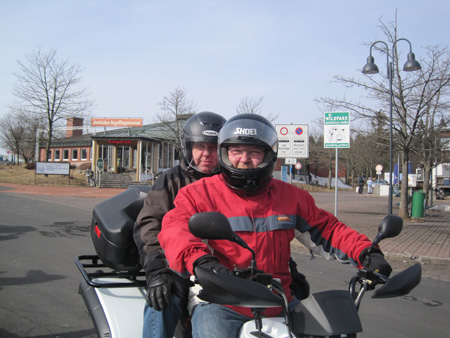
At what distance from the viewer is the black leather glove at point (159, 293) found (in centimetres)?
204

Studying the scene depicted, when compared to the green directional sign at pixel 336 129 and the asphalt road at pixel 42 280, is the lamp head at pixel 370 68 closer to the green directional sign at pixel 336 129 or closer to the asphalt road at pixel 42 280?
the green directional sign at pixel 336 129

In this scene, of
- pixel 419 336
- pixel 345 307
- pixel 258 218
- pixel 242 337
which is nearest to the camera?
pixel 345 307

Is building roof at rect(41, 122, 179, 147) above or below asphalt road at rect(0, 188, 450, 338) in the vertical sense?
above

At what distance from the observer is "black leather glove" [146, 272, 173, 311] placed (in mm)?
2045

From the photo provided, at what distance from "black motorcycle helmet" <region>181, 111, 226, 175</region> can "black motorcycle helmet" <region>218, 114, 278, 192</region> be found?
34.2 inches

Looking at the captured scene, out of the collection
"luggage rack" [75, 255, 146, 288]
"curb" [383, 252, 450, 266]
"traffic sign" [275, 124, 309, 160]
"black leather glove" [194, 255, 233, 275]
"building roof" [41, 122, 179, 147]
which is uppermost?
"building roof" [41, 122, 179, 147]

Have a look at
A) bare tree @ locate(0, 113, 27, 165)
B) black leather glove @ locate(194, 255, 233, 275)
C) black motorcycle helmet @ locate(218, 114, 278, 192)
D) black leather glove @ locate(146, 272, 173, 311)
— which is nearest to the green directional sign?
black motorcycle helmet @ locate(218, 114, 278, 192)

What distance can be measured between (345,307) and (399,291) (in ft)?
0.82

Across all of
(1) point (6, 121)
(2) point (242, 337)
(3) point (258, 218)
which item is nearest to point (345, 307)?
(2) point (242, 337)

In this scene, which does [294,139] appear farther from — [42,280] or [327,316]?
[327,316]

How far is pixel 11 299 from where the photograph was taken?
4.84 m

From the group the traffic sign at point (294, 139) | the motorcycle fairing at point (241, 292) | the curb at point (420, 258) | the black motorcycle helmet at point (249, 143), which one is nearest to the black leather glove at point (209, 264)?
the motorcycle fairing at point (241, 292)

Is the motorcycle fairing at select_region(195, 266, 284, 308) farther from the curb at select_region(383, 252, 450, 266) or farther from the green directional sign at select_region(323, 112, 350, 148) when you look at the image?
the green directional sign at select_region(323, 112, 350, 148)

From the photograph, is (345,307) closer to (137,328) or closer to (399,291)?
(399,291)
